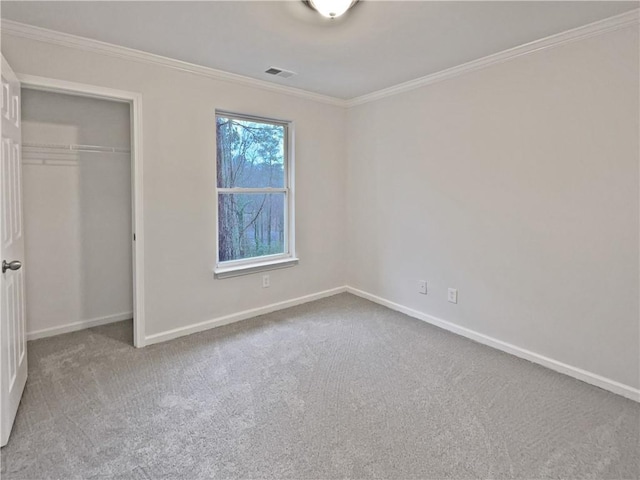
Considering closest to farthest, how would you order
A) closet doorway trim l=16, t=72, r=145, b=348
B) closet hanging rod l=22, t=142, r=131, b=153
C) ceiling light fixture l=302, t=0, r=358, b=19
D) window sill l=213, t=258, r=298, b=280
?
ceiling light fixture l=302, t=0, r=358, b=19, closet doorway trim l=16, t=72, r=145, b=348, closet hanging rod l=22, t=142, r=131, b=153, window sill l=213, t=258, r=298, b=280

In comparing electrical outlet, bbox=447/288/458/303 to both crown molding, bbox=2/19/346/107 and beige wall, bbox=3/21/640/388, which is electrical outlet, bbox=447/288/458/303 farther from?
crown molding, bbox=2/19/346/107

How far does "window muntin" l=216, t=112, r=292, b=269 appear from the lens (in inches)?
138

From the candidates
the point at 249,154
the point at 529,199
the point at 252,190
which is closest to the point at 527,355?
the point at 529,199

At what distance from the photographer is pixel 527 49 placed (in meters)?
2.61

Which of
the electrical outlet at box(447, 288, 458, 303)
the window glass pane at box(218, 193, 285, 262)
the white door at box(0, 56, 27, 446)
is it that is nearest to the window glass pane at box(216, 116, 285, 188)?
the window glass pane at box(218, 193, 285, 262)

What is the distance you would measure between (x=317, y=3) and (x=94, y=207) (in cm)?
270

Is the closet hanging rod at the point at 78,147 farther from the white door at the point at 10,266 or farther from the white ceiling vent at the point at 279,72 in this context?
the white ceiling vent at the point at 279,72

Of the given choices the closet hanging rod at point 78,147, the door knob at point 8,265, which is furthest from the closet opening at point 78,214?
the door knob at point 8,265

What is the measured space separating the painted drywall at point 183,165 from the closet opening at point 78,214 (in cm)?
17

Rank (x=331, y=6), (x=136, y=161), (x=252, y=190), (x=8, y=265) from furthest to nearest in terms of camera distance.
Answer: (x=252, y=190)
(x=136, y=161)
(x=331, y=6)
(x=8, y=265)

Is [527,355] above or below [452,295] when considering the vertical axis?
below

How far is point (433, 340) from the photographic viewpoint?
10.3 feet

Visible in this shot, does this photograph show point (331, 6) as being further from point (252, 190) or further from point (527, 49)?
point (252, 190)

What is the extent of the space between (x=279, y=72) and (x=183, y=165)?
117 cm
